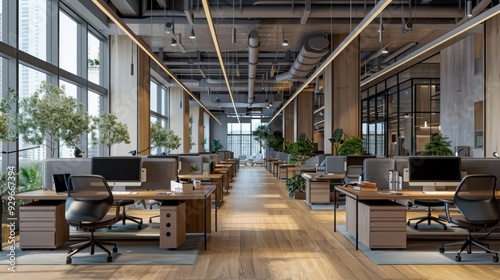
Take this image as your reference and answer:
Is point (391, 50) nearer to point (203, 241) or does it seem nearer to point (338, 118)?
point (338, 118)

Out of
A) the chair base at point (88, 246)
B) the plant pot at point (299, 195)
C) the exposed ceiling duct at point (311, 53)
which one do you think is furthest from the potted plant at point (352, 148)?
the chair base at point (88, 246)

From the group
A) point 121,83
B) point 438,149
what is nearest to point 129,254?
point 438,149

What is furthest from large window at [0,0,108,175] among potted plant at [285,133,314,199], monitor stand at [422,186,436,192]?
monitor stand at [422,186,436,192]

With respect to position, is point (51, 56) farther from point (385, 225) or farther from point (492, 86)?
point (492, 86)

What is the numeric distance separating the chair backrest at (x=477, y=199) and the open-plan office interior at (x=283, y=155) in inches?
5.2

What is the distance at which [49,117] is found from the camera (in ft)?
22.8

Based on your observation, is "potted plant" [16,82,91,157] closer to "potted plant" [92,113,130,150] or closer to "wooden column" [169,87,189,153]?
"potted plant" [92,113,130,150]

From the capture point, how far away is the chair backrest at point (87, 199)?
16.1 ft

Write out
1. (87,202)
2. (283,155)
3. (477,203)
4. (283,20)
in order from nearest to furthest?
(87,202)
(477,203)
(283,20)
(283,155)

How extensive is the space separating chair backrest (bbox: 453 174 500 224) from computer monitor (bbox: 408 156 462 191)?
941mm

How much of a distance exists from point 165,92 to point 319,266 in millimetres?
17979

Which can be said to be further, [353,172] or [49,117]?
[353,172]

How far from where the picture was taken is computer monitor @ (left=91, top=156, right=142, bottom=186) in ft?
19.8

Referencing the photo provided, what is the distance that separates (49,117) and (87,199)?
8.39ft
